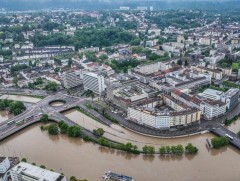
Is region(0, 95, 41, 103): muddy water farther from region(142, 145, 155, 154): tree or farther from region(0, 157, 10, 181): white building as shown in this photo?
region(142, 145, 155, 154): tree

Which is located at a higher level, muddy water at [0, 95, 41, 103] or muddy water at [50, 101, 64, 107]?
muddy water at [0, 95, 41, 103]

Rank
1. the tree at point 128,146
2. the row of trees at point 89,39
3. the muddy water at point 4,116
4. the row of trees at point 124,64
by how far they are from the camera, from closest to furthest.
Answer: the tree at point 128,146 < the muddy water at point 4,116 < the row of trees at point 124,64 < the row of trees at point 89,39

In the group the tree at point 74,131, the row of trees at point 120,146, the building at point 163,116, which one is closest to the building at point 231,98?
the building at point 163,116

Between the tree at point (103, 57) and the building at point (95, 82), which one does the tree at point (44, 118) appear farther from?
the tree at point (103, 57)

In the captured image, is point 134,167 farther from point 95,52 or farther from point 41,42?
point 41,42

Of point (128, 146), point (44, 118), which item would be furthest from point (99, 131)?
point (44, 118)

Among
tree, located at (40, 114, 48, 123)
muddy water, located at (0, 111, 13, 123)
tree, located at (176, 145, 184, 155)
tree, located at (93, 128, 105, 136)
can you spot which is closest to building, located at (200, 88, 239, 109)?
tree, located at (176, 145, 184, 155)
